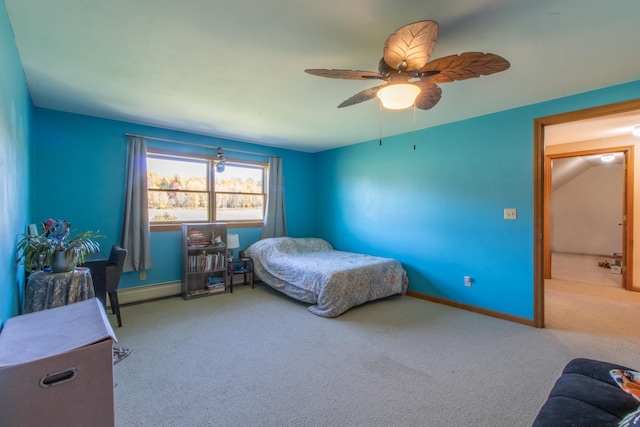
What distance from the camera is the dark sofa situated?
1.13 m

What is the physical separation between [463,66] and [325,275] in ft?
8.35

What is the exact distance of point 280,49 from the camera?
6.81ft

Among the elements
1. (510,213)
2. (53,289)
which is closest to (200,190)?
(53,289)

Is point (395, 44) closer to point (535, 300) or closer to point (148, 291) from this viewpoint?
point (535, 300)

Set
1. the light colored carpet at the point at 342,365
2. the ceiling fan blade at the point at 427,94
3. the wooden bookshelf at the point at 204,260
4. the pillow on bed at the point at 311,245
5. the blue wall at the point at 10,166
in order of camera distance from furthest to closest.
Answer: the pillow on bed at the point at 311,245, the wooden bookshelf at the point at 204,260, the ceiling fan blade at the point at 427,94, the light colored carpet at the point at 342,365, the blue wall at the point at 10,166

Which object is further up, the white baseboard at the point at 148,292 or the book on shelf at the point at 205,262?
the book on shelf at the point at 205,262

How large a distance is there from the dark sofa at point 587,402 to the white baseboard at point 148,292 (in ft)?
14.1

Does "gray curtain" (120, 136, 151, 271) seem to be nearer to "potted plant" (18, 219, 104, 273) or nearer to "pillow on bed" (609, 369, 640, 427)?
"potted plant" (18, 219, 104, 273)

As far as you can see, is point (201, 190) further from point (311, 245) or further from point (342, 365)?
point (342, 365)

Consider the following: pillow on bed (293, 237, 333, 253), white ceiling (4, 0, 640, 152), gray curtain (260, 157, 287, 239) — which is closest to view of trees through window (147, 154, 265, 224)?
gray curtain (260, 157, 287, 239)

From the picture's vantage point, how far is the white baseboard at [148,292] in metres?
3.84

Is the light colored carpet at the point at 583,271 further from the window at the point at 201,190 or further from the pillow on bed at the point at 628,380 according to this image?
the window at the point at 201,190

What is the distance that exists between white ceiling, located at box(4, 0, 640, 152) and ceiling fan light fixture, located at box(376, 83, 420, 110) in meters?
0.35

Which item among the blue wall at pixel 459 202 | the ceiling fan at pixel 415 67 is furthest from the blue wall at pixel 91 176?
the ceiling fan at pixel 415 67
